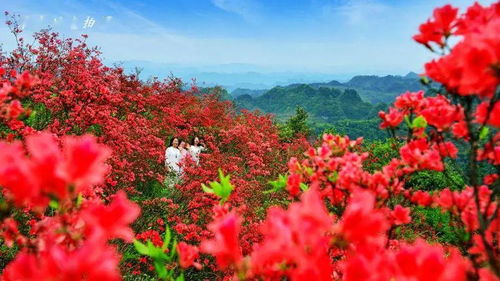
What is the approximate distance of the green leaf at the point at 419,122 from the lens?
1868 mm

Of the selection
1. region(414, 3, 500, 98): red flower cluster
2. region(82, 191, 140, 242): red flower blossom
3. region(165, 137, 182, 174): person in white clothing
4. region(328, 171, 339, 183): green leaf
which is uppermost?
region(414, 3, 500, 98): red flower cluster

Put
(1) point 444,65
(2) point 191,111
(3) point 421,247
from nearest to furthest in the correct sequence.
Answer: (3) point 421,247, (1) point 444,65, (2) point 191,111

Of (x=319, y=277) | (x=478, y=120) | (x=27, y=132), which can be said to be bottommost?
(x=27, y=132)

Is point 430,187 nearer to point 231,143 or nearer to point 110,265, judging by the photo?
point 231,143

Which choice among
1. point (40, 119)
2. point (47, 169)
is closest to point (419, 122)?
point (47, 169)

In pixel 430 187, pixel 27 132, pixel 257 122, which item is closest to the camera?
pixel 27 132

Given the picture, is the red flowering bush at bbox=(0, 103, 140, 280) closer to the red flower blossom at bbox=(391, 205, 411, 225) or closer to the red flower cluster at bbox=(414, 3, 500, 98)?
the red flower cluster at bbox=(414, 3, 500, 98)

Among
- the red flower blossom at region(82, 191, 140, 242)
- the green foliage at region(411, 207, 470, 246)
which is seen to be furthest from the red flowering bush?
the green foliage at region(411, 207, 470, 246)

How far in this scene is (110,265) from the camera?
725 mm

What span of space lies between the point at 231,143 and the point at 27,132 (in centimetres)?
751

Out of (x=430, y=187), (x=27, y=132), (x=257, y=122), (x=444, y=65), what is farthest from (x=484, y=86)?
(x=430, y=187)

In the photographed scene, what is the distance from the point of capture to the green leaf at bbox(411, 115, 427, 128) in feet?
6.13

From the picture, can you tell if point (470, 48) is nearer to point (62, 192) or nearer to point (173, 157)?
point (62, 192)

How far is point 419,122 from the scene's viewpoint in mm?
1913
